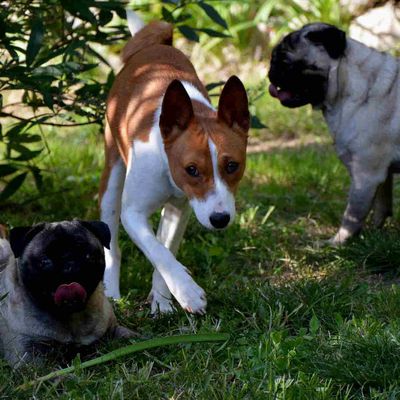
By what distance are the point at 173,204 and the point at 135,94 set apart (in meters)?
0.66

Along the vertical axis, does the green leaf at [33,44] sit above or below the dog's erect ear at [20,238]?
above

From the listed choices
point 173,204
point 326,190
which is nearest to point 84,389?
point 173,204

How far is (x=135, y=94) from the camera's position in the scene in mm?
5086

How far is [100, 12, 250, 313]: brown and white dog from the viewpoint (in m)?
4.26

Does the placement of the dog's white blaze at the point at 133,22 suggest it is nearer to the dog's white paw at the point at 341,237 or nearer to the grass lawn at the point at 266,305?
the grass lawn at the point at 266,305

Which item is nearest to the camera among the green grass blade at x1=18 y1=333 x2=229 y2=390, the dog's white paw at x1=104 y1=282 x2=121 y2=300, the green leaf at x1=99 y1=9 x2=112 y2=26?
the green grass blade at x1=18 y1=333 x2=229 y2=390

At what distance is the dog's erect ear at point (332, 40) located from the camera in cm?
596

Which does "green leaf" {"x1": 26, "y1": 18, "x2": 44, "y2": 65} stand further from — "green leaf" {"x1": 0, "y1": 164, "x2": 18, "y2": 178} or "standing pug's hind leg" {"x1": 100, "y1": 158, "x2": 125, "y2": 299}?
"green leaf" {"x1": 0, "y1": 164, "x2": 18, "y2": 178}

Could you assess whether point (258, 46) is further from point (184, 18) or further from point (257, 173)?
point (184, 18)

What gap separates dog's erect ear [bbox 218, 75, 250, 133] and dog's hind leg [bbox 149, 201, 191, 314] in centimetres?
66

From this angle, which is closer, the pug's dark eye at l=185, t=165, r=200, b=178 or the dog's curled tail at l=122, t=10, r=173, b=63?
the pug's dark eye at l=185, t=165, r=200, b=178

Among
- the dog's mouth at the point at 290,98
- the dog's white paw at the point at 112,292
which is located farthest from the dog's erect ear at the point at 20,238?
the dog's mouth at the point at 290,98

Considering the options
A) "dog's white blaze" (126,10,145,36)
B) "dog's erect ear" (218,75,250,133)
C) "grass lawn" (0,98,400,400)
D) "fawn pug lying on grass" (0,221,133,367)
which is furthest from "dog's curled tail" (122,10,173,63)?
"fawn pug lying on grass" (0,221,133,367)

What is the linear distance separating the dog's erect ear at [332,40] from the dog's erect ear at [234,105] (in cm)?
170
